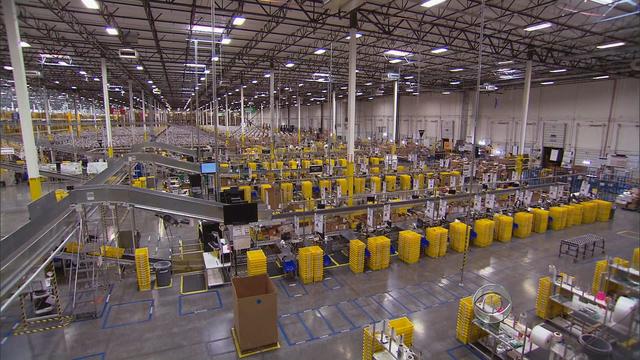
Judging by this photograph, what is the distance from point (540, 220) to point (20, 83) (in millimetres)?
19891

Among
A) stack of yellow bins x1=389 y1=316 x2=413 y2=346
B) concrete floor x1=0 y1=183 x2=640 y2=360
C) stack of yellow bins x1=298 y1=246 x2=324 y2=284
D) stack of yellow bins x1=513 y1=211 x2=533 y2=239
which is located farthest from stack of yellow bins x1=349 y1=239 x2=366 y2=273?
stack of yellow bins x1=513 y1=211 x2=533 y2=239

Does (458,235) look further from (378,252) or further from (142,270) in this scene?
(142,270)

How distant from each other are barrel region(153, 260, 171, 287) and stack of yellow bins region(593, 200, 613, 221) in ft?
61.8

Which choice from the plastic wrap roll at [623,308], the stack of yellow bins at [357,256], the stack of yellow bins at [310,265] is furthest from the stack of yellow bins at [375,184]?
the plastic wrap roll at [623,308]

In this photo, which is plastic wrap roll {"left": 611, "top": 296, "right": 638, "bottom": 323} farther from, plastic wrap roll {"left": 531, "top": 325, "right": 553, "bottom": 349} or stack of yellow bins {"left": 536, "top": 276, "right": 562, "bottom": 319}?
stack of yellow bins {"left": 536, "top": 276, "right": 562, "bottom": 319}

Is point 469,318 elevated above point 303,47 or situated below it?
below

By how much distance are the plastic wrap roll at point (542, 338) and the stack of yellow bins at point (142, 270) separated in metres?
9.40

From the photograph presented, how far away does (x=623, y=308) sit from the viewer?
3697 mm

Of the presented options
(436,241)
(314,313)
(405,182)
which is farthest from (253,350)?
(405,182)

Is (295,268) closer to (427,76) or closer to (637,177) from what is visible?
(637,177)

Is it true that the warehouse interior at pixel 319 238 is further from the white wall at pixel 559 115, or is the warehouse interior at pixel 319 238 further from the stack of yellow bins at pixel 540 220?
the white wall at pixel 559 115

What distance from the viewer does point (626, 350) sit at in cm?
324

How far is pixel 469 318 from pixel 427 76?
30.1 metres

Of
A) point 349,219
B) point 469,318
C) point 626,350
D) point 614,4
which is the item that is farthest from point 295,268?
point 614,4
